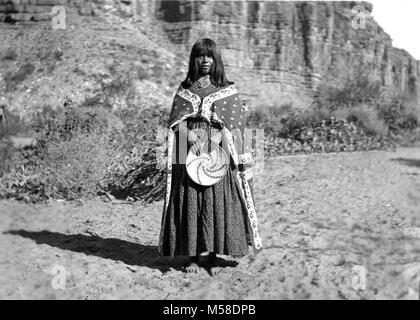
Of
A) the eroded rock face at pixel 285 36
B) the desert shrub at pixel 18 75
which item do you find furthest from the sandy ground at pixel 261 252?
the eroded rock face at pixel 285 36

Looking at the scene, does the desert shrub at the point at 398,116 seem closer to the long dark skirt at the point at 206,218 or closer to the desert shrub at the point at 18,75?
the long dark skirt at the point at 206,218

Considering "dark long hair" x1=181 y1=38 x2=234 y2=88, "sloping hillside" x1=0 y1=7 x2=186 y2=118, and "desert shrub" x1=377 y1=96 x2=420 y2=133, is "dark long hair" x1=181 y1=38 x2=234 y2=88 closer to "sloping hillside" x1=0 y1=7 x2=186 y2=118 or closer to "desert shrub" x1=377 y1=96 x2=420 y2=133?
"desert shrub" x1=377 y1=96 x2=420 y2=133

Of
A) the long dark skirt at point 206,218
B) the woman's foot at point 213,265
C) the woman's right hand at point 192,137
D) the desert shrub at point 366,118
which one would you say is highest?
the desert shrub at point 366,118

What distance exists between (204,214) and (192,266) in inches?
17.9

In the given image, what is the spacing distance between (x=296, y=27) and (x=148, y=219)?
40637mm

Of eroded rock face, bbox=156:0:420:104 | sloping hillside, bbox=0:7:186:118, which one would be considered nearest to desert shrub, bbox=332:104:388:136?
sloping hillside, bbox=0:7:186:118

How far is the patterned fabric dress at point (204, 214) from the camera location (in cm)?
387

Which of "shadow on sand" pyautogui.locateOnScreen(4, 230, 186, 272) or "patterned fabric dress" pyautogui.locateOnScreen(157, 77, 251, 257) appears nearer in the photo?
"patterned fabric dress" pyautogui.locateOnScreen(157, 77, 251, 257)

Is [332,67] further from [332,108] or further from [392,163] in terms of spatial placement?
[392,163]

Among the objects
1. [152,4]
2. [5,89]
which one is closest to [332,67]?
[152,4]

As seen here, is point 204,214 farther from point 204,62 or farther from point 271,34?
point 271,34

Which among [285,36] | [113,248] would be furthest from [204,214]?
[285,36]

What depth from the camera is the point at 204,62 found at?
3877mm

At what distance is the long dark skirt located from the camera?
3.87 meters
